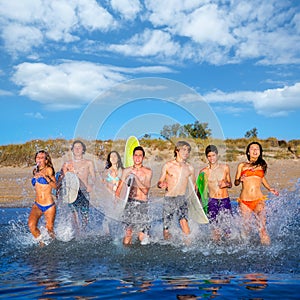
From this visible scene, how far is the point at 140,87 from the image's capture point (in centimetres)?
764

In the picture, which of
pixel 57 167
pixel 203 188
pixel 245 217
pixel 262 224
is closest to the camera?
pixel 262 224

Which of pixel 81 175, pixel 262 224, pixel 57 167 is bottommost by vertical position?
pixel 262 224

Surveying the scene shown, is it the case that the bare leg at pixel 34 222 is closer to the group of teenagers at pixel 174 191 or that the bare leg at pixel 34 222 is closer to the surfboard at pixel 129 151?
the group of teenagers at pixel 174 191

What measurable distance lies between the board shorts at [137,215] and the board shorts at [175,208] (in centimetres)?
34

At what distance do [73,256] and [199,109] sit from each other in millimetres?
3176

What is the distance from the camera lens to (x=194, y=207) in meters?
7.46

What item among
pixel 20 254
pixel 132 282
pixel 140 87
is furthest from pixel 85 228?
pixel 132 282

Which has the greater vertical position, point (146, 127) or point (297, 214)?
point (146, 127)

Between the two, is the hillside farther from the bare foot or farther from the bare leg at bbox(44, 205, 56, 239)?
the bare foot

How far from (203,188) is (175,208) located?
704 mm

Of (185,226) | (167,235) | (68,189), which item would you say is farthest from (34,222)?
(185,226)

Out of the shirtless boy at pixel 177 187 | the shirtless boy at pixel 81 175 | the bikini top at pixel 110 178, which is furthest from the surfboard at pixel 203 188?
the shirtless boy at pixel 81 175

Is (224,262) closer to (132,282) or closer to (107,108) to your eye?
(132,282)

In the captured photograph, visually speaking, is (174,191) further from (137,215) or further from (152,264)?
(152,264)
